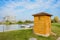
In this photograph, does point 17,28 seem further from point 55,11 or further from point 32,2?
point 55,11

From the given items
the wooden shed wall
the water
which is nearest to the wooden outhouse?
the wooden shed wall

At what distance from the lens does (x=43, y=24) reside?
1900 mm

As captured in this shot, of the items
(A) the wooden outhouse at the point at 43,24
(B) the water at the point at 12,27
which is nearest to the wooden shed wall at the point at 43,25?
(A) the wooden outhouse at the point at 43,24

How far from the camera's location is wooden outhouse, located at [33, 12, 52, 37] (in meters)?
1.89

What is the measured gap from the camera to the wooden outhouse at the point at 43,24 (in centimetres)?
189

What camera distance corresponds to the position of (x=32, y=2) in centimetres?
200

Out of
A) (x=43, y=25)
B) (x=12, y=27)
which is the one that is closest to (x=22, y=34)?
(x=12, y=27)

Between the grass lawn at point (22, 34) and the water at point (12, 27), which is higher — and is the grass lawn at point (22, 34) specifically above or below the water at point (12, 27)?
below

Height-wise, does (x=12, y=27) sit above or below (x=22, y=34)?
above

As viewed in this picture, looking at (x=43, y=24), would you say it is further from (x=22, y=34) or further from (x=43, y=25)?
(x=22, y=34)

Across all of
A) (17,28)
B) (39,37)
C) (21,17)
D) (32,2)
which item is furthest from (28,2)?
(39,37)

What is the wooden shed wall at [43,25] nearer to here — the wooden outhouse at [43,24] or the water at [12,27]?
the wooden outhouse at [43,24]

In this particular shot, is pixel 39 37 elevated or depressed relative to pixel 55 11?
depressed

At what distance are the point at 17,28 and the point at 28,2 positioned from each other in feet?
1.74
